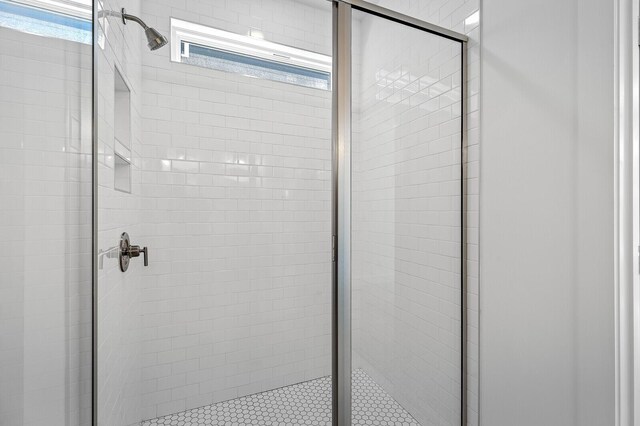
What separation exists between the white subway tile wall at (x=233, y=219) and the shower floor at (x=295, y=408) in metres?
0.03

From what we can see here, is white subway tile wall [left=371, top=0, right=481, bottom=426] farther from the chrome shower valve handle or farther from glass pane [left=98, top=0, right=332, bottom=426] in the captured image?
the chrome shower valve handle

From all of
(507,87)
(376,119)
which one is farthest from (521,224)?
(376,119)

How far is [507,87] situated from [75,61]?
58.9 inches

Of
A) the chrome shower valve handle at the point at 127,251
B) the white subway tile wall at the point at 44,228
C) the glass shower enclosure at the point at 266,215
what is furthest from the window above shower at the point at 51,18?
the chrome shower valve handle at the point at 127,251

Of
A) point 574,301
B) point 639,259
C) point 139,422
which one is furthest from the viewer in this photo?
point 139,422

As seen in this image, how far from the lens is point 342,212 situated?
1311mm

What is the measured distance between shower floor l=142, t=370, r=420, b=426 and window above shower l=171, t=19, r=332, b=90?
122 centimetres

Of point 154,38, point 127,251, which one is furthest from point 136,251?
point 154,38

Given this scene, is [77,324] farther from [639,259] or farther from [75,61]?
[639,259]

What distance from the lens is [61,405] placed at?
0.80 meters

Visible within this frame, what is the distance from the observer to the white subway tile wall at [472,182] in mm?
1502

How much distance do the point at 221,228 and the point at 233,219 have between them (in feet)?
0.19

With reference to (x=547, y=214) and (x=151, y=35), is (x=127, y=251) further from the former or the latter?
(x=547, y=214)

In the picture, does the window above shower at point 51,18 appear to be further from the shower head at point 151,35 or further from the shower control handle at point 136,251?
the shower control handle at point 136,251
